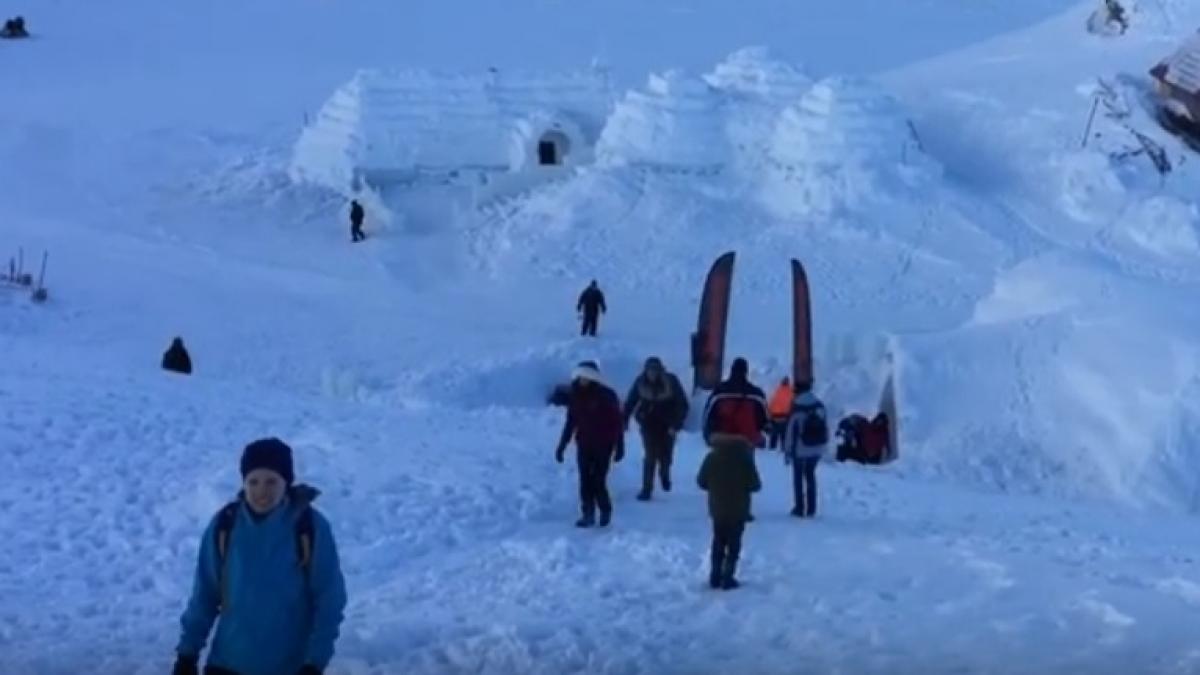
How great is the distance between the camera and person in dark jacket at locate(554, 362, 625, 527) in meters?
12.0

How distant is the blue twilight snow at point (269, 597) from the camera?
5.78m

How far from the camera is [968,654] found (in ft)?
31.3

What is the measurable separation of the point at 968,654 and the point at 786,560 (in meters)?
2.20

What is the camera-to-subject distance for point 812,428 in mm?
12914

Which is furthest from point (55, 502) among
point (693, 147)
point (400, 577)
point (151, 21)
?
point (151, 21)

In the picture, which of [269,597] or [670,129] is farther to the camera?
[670,129]

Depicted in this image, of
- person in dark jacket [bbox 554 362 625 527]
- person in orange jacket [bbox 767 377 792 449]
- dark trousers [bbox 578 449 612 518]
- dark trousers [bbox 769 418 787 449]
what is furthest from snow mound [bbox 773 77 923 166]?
person in dark jacket [bbox 554 362 625 527]

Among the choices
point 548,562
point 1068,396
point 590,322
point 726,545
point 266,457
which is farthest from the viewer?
point 590,322

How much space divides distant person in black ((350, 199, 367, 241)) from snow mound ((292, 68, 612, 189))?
5.22 feet

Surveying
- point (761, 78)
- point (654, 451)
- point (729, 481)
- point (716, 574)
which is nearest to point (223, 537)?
point (729, 481)

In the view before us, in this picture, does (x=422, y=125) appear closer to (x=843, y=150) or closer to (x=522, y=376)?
(x=843, y=150)

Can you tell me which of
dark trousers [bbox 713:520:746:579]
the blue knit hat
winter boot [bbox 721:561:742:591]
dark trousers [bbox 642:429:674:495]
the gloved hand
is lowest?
the gloved hand

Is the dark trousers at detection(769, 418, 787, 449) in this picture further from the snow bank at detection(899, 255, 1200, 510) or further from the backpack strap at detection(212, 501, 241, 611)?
the backpack strap at detection(212, 501, 241, 611)

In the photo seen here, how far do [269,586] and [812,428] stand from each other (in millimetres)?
7519
